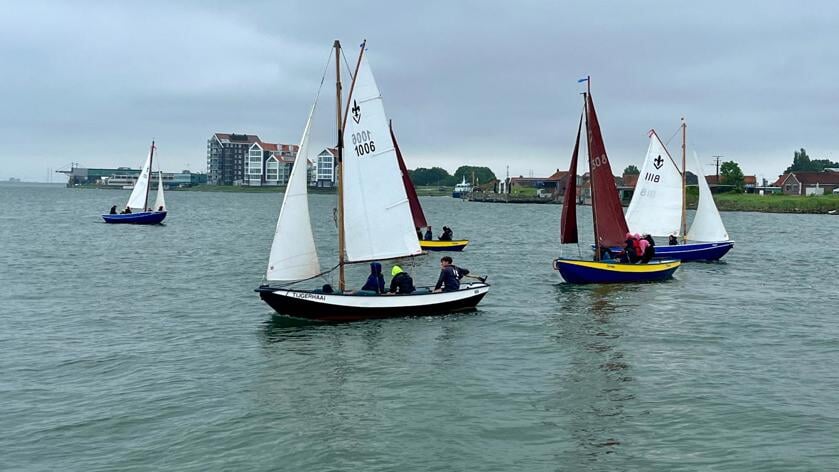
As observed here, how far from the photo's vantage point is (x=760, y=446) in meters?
→ 17.8

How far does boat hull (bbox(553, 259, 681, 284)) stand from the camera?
139 feet

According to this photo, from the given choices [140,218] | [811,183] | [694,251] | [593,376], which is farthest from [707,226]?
[811,183]

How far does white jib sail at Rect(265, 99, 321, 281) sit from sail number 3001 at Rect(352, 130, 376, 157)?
7.38 feet

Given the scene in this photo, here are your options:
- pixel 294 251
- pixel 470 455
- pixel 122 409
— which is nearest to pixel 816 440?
pixel 470 455

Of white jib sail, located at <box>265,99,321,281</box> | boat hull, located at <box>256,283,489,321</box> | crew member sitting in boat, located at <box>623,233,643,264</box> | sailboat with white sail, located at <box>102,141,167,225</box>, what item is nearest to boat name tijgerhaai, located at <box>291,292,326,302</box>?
boat hull, located at <box>256,283,489,321</box>

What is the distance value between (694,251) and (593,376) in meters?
37.5

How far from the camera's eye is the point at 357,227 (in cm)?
3256

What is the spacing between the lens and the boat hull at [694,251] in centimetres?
5712

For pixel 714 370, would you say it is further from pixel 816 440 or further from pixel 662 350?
pixel 816 440

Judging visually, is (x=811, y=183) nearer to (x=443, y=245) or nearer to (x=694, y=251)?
(x=694, y=251)

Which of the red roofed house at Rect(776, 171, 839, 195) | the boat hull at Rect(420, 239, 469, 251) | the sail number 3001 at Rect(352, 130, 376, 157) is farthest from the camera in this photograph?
the red roofed house at Rect(776, 171, 839, 195)

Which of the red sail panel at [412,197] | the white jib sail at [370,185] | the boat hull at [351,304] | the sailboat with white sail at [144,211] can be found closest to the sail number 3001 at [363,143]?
the white jib sail at [370,185]

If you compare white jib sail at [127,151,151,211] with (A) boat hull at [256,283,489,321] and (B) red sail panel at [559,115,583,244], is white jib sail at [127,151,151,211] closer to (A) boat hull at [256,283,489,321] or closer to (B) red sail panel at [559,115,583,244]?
(B) red sail panel at [559,115,583,244]

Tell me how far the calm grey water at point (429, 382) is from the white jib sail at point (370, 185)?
3.82 meters
